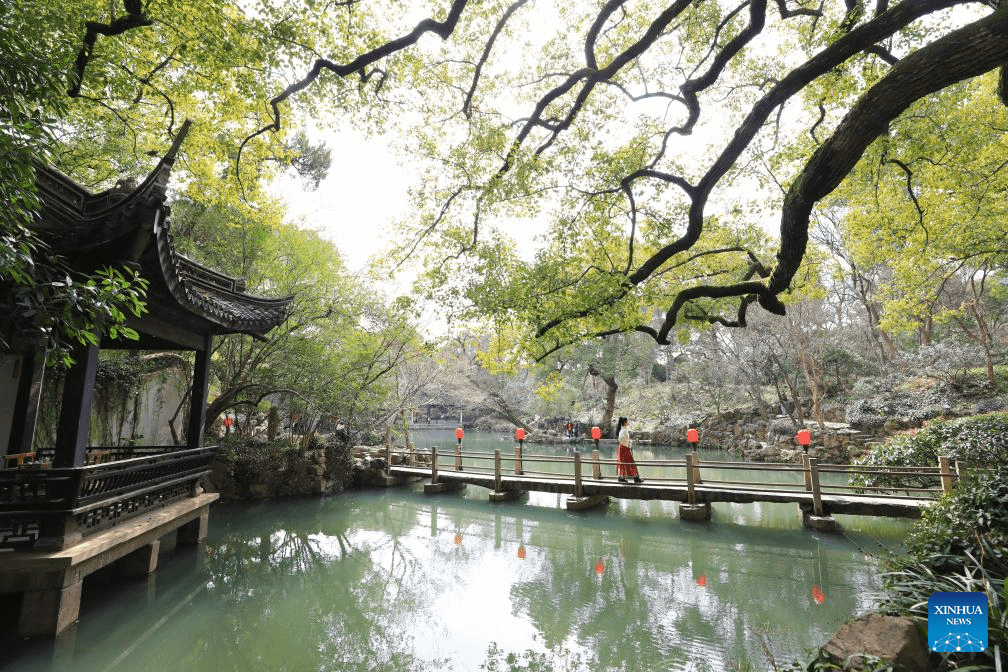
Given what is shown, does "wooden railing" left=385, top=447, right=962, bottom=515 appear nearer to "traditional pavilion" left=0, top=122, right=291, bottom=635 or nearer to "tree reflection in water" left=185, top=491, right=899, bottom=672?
"tree reflection in water" left=185, top=491, right=899, bottom=672

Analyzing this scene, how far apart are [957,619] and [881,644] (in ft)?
3.37

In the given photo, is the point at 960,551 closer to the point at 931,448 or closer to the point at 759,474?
the point at 931,448

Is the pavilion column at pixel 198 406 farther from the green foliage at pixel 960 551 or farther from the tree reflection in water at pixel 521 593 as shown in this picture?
the green foliage at pixel 960 551

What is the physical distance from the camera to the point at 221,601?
5254mm

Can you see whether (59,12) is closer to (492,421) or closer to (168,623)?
(168,623)

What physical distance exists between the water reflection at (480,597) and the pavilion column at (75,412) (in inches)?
58.7

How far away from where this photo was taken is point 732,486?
8930 mm

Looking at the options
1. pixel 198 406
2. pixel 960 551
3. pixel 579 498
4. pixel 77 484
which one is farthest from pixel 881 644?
pixel 579 498

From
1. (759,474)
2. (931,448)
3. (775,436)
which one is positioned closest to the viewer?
(931,448)

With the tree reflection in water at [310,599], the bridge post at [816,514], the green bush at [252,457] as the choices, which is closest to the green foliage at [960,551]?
the tree reflection in water at [310,599]

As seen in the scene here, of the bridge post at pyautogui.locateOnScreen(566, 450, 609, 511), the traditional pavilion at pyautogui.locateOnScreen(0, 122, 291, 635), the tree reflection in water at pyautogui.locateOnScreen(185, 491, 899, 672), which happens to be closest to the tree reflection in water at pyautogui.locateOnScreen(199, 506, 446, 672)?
the tree reflection in water at pyautogui.locateOnScreen(185, 491, 899, 672)

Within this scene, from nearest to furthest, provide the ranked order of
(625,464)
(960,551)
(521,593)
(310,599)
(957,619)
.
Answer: (957,619) < (960,551) < (310,599) < (521,593) < (625,464)

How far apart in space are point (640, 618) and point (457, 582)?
7.56 feet

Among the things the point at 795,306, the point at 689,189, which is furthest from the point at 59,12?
the point at 795,306
